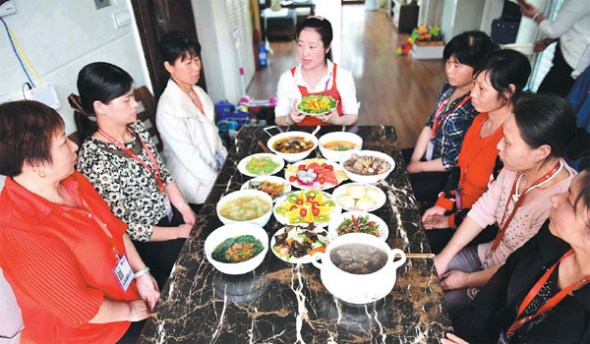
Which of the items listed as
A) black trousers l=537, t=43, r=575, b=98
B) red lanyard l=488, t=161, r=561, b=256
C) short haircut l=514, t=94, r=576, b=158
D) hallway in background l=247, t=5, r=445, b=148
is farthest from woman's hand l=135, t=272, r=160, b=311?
black trousers l=537, t=43, r=575, b=98

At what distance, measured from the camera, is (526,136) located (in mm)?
1309

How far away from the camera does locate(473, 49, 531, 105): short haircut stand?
5.38 feet

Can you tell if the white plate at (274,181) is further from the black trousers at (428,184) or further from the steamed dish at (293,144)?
the black trousers at (428,184)

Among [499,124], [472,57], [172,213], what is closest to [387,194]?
[499,124]

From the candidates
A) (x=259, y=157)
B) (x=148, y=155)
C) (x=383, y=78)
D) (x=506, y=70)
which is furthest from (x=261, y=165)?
(x=383, y=78)

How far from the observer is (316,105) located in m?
2.16

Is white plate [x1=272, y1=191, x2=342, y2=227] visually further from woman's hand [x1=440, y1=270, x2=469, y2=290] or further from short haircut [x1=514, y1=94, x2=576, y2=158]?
short haircut [x1=514, y1=94, x2=576, y2=158]

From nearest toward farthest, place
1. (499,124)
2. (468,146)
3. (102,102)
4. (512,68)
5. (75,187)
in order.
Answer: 1. (75,187)
2. (102,102)
3. (512,68)
4. (499,124)
5. (468,146)

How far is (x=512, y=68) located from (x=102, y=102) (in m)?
1.79

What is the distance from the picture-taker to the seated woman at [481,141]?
1.66m

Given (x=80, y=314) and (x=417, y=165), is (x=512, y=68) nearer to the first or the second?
(x=417, y=165)

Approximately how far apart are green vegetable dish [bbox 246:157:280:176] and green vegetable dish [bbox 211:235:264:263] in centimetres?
47

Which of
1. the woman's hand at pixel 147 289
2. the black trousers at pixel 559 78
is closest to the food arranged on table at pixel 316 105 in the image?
the woman's hand at pixel 147 289

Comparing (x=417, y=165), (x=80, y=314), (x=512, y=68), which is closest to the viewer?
(x=80, y=314)
